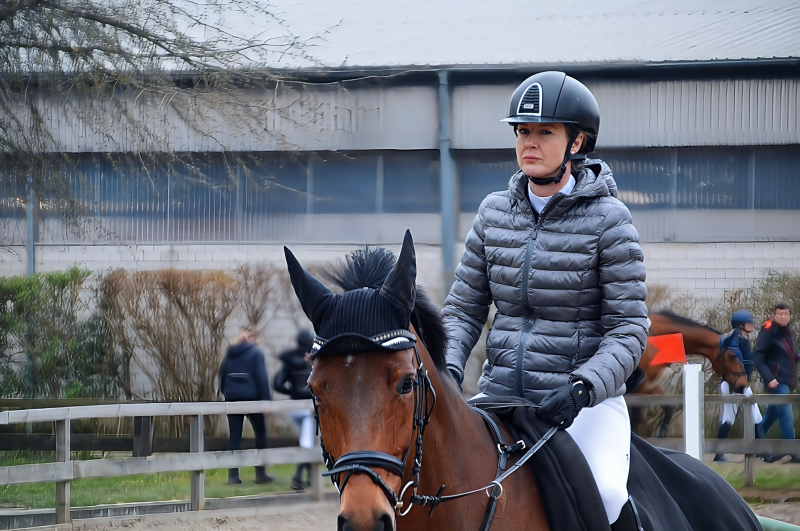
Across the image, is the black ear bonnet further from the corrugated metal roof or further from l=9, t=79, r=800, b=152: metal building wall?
l=9, t=79, r=800, b=152: metal building wall

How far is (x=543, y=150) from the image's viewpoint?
309 cm

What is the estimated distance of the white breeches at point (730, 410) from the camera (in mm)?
9453

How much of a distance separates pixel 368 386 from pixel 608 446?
1.03 metres

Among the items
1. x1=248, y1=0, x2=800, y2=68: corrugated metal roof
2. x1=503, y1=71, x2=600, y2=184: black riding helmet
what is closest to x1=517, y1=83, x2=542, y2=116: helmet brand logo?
x1=503, y1=71, x2=600, y2=184: black riding helmet

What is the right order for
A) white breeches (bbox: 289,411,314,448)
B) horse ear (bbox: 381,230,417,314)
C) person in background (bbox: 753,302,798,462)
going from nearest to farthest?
horse ear (bbox: 381,230,417,314), white breeches (bbox: 289,411,314,448), person in background (bbox: 753,302,798,462)

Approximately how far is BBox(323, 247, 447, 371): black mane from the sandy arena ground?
539 cm

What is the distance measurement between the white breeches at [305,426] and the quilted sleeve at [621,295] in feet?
20.7

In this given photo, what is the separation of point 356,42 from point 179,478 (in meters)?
6.80

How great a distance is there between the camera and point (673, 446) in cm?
953

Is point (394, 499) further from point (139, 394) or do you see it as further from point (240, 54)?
point (139, 394)

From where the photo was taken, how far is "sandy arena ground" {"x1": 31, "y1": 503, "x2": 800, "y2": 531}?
25.7 feet

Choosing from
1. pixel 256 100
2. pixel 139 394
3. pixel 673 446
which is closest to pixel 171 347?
pixel 139 394

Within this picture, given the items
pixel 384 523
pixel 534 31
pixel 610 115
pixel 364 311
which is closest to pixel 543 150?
pixel 364 311

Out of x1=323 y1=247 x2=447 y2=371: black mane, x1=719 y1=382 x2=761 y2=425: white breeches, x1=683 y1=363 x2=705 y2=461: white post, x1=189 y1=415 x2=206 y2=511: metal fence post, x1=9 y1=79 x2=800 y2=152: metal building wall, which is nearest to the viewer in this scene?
x1=323 y1=247 x2=447 y2=371: black mane
